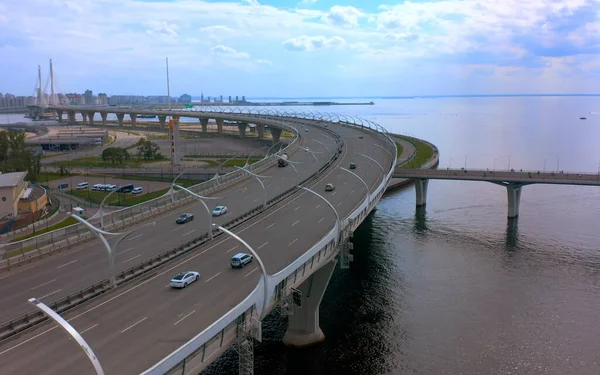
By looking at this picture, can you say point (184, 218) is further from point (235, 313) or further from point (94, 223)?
point (235, 313)

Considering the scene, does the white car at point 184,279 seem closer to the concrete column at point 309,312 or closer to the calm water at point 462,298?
the calm water at point 462,298

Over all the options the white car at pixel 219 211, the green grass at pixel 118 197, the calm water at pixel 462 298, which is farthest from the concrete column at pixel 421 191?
the white car at pixel 219 211

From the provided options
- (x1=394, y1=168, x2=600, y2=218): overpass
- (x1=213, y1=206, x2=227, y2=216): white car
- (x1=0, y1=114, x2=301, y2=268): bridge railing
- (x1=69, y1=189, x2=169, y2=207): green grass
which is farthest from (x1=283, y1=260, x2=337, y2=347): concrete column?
(x1=394, y1=168, x2=600, y2=218): overpass

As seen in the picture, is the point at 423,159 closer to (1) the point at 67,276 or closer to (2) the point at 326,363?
(2) the point at 326,363

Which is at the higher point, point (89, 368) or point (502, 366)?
point (89, 368)

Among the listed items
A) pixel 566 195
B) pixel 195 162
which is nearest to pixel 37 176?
pixel 195 162
